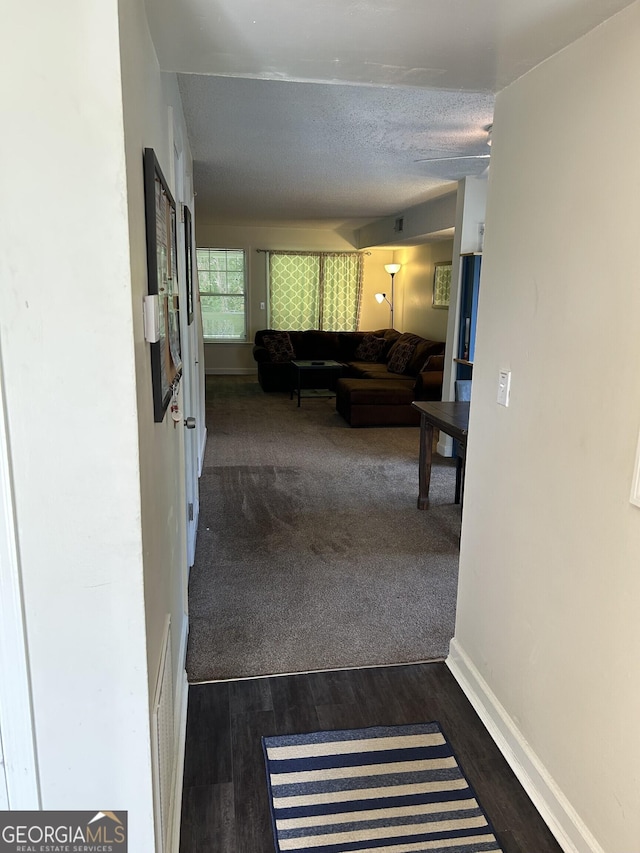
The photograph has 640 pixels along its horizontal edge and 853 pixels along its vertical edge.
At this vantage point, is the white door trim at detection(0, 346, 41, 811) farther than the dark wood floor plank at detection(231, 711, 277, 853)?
No

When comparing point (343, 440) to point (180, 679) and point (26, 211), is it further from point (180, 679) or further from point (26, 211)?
point (26, 211)

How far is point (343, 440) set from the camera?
18.5ft

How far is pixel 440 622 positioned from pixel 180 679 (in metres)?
1.19

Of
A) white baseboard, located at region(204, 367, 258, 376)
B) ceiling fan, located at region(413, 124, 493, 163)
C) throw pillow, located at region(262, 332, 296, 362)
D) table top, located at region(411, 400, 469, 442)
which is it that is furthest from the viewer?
white baseboard, located at region(204, 367, 258, 376)

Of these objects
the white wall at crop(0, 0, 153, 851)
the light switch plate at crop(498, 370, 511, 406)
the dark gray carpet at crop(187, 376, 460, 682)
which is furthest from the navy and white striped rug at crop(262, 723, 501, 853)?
the light switch plate at crop(498, 370, 511, 406)

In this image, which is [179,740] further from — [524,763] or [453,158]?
[453,158]

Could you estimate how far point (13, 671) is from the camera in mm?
1091

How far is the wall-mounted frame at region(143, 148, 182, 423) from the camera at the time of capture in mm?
1254

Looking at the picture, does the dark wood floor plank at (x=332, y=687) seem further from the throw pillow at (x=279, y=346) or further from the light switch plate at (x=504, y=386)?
the throw pillow at (x=279, y=346)

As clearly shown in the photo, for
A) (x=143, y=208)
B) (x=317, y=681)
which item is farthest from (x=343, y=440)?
(x=143, y=208)

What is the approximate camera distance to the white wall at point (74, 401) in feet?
3.11

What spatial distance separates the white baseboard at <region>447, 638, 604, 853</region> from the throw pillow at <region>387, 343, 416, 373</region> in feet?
16.8

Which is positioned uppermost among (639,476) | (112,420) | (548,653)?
(112,420)

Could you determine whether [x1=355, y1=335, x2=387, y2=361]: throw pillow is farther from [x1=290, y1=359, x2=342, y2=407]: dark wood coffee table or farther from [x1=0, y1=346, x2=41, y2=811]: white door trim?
[x1=0, y1=346, x2=41, y2=811]: white door trim
